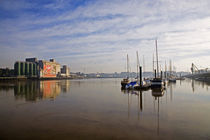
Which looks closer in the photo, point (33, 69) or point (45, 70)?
point (33, 69)

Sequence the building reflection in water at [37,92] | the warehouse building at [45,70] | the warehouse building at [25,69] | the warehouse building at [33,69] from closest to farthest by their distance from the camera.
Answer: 1. the building reflection in water at [37,92]
2. the warehouse building at [25,69]
3. the warehouse building at [33,69]
4. the warehouse building at [45,70]

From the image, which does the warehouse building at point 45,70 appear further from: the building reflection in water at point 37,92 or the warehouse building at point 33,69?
the building reflection in water at point 37,92

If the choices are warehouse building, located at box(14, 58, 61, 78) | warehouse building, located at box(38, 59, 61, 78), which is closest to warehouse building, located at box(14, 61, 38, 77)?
warehouse building, located at box(14, 58, 61, 78)

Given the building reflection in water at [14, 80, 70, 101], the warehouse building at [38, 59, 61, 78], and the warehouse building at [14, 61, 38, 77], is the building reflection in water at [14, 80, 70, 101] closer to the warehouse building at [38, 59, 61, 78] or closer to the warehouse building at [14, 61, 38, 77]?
the warehouse building at [14, 61, 38, 77]

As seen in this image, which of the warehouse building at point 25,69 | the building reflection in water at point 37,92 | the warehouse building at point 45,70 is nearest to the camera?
the building reflection in water at point 37,92

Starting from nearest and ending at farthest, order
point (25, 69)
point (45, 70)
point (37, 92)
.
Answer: point (37, 92) → point (25, 69) → point (45, 70)

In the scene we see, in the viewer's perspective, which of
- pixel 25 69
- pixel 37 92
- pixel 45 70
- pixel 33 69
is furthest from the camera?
pixel 45 70

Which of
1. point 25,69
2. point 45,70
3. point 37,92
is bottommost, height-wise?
point 37,92

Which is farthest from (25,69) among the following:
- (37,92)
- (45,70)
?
(37,92)

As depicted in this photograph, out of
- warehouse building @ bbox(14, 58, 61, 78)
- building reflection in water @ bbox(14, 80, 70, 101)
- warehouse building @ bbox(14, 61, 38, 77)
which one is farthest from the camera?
warehouse building @ bbox(14, 58, 61, 78)

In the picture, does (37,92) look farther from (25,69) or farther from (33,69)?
(33,69)

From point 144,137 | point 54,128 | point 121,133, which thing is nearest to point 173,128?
point 144,137

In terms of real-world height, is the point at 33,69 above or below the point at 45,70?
above

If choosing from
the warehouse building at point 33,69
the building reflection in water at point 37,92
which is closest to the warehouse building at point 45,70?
the warehouse building at point 33,69
